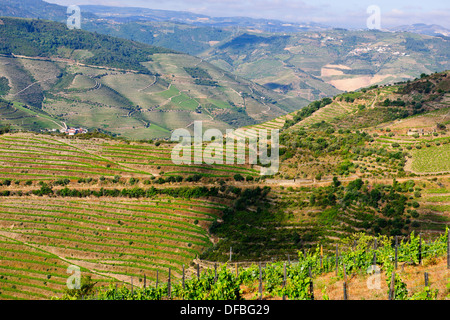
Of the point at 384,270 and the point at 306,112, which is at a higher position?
the point at 306,112

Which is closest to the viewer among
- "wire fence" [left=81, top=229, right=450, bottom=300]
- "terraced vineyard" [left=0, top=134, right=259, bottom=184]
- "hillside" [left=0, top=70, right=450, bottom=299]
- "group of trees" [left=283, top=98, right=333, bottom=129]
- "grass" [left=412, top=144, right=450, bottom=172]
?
"wire fence" [left=81, top=229, right=450, bottom=300]

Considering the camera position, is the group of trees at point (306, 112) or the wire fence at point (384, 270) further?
the group of trees at point (306, 112)

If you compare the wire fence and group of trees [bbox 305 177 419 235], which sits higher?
the wire fence

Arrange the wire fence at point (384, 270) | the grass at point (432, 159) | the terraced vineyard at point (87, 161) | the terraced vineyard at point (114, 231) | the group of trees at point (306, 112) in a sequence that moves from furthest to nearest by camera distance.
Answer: the group of trees at point (306, 112) < the terraced vineyard at point (87, 161) < the grass at point (432, 159) < the terraced vineyard at point (114, 231) < the wire fence at point (384, 270)

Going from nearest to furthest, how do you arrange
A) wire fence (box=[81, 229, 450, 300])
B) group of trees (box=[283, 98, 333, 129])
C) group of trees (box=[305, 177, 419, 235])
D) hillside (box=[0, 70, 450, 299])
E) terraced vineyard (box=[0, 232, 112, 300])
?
1. wire fence (box=[81, 229, 450, 300])
2. group of trees (box=[305, 177, 419, 235])
3. terraced vineyard (box=[0, 232, 112, 300])
4. hillside (box=[0, 70, 450, 299])
5. group of trees (box=[283, 98, 333, 129])

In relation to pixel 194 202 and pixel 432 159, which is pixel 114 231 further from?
pixel 432 159

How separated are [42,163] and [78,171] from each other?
24.3ft

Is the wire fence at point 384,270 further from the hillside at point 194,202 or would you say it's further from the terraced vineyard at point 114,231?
the terraced vineyard at point 114,231

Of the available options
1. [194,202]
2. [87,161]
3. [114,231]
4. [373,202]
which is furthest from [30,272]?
[373,202]

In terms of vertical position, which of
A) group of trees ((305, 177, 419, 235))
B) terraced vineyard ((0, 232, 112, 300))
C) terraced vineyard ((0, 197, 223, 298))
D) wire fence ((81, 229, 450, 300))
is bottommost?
terraced vineyard ((0, 232, 112, 300))

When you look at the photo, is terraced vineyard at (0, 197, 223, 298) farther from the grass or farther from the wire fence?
the grass

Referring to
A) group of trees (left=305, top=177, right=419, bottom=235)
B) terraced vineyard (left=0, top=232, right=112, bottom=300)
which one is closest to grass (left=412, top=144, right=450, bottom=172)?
group of trees (left=305, top=177, right=419, bottom=235)

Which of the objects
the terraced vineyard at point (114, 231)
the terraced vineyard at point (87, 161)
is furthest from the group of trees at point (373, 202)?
the terraced vineyard at point (114, 231)

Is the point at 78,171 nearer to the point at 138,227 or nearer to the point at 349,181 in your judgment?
the point at 138,227
